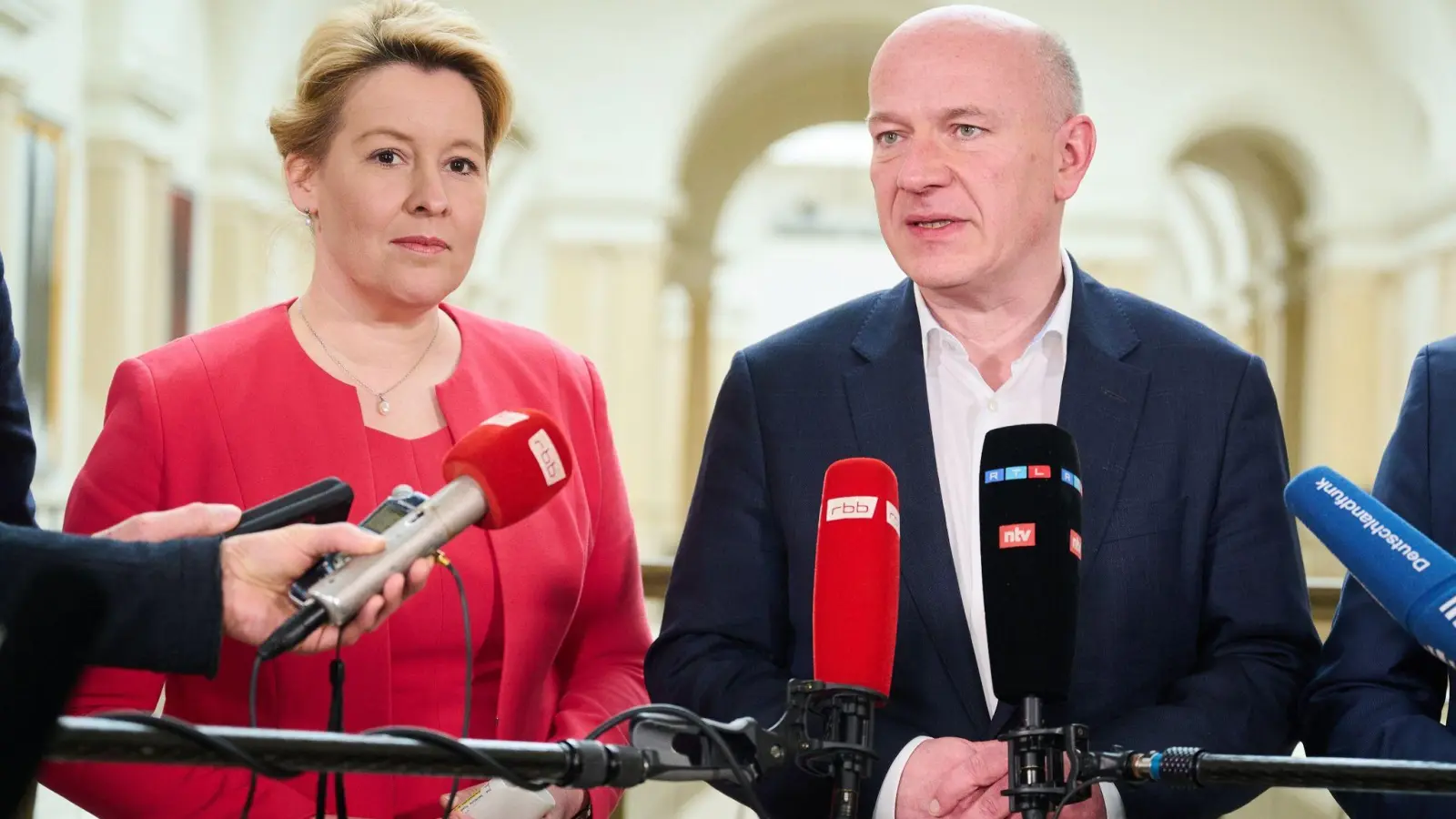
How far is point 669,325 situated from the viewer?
2394 centimetres

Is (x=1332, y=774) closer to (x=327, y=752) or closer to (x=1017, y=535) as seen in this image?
(x=1017, y=535)

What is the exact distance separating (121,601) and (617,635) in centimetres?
105

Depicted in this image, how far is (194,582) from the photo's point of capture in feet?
4.71

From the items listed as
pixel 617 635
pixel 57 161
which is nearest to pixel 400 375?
pixel 617 635

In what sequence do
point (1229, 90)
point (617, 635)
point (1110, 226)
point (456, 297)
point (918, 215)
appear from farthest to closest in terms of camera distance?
point (456, 297), point (1229, 90), point (1110, 226), point (617, 635), point (918, 215)

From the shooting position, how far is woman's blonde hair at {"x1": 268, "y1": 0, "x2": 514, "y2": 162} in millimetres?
2229

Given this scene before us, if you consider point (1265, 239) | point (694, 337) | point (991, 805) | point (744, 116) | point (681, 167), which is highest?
point (744, 116)

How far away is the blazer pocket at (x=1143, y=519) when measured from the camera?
2104mm

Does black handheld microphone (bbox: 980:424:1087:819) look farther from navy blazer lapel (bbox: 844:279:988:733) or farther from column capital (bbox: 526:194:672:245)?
column capital (bbox: 526:194:672:245)

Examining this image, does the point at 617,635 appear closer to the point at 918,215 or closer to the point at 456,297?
the point at 918,215

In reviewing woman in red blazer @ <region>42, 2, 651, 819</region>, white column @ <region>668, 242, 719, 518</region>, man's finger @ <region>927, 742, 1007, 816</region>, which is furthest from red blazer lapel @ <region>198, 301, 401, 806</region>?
white column @ <region>668, 242, 719, 518</region>

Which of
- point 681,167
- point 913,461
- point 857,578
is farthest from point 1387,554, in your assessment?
point 681,167

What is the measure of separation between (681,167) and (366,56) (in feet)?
45.0

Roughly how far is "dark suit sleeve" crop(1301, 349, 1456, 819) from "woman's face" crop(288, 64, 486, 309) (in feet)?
4.02
